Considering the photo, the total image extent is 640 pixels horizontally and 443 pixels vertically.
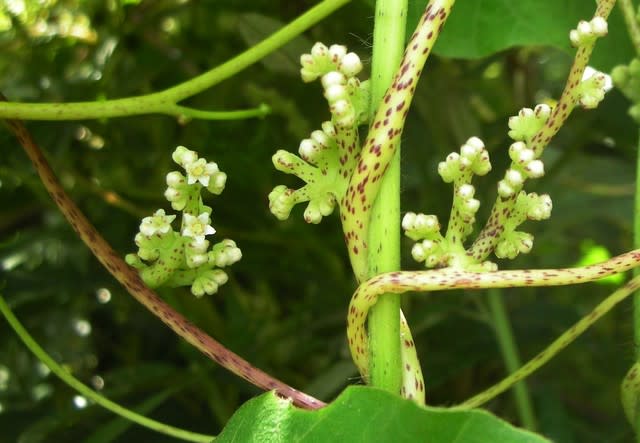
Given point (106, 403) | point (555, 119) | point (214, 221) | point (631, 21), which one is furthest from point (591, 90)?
point (214, 221)

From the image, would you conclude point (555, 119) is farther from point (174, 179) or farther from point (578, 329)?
point (174, 179)

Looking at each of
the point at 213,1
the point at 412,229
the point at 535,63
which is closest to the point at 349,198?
the point at 412,229

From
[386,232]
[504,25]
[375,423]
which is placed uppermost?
[504,25]

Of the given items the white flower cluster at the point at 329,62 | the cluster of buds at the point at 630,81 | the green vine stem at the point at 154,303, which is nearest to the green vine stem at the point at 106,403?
the green vine stem at the point at 154,303

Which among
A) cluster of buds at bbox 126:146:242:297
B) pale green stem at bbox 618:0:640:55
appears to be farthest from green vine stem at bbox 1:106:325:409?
pale green stem at bbox 618:0:640:55

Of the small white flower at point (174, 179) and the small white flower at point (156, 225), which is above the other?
the small white flower at point (174, 179)

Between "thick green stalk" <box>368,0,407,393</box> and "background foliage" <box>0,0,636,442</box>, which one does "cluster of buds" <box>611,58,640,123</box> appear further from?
"background foliage" <box>0,0,636,442</box>

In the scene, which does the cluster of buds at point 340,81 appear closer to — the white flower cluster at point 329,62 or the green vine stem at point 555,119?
the white flower cluster at point 329,62
